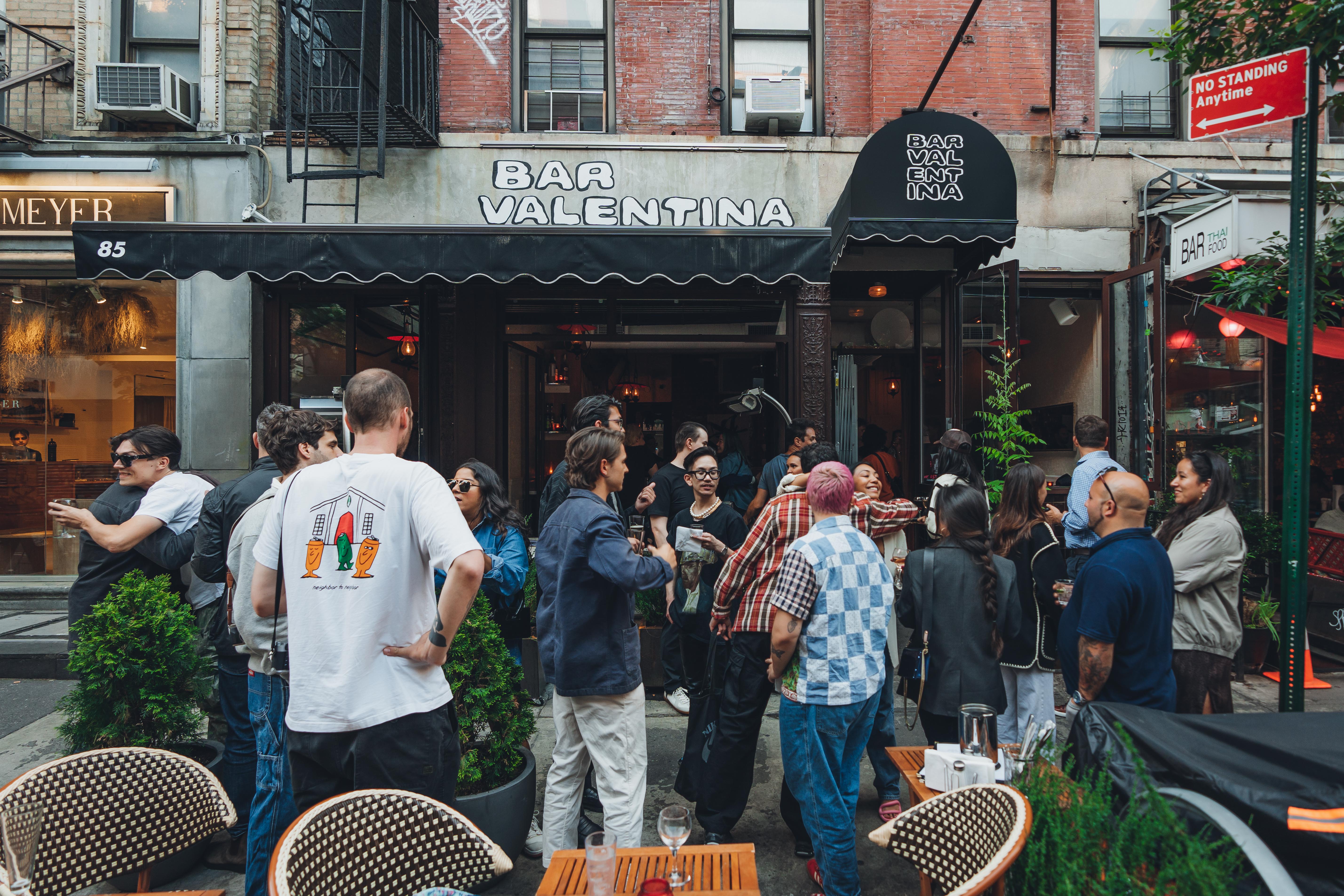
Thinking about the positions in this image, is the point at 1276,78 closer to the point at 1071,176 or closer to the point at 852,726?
the point at 852,726

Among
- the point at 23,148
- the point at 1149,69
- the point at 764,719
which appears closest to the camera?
the point at 764,719

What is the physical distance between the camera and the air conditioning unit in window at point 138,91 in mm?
8516

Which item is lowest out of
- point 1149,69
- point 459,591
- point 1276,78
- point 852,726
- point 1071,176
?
point 852,726

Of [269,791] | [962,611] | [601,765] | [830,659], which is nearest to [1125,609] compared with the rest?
[962,611]

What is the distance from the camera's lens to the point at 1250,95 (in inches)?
144

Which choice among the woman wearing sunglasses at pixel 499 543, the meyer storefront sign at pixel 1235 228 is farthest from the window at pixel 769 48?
the woman wearing sunglasses at pixel 499 543

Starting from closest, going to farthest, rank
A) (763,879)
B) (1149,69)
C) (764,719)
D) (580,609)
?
(580,609) < (763,879) < (764,719) < (1149,69)

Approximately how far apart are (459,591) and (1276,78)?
4258mm

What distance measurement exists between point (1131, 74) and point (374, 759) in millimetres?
10799

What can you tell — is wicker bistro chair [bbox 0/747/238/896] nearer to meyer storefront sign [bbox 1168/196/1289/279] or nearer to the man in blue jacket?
the man in blue jacket

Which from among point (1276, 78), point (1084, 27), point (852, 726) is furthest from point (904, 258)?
point (852, 726)

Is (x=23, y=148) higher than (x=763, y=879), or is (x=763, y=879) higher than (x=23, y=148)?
(x=23, y=148)

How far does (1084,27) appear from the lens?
9070 mm

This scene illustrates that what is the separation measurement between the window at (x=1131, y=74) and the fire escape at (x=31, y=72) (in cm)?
1194
